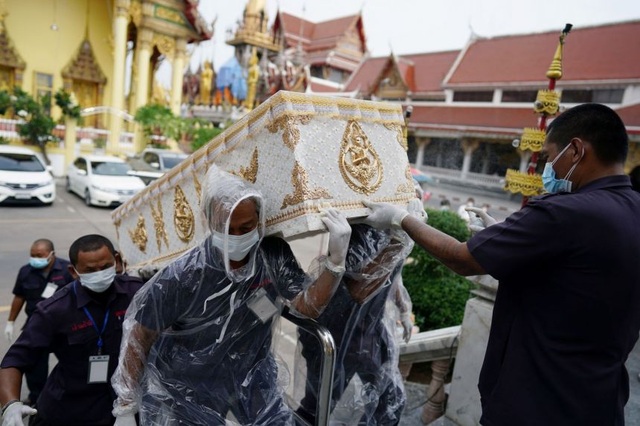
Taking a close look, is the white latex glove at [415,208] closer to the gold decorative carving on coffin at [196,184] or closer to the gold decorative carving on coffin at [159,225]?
the gold decorative carving on coffin at [196,184]

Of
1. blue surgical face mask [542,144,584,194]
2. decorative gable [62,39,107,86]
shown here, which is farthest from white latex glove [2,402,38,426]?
decorative gable [62,39,107,86]

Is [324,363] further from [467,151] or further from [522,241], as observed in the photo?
[467,151]

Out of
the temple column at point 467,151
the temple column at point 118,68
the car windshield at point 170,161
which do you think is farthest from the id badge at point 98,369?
the temple column at point 467,151

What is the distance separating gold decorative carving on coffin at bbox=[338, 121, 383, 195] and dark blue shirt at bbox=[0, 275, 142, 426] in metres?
1.38

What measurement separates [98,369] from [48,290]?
5.31 feet

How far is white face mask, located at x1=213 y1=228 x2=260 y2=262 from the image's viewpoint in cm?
180

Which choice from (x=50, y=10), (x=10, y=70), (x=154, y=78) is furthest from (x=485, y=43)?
(x=10, y=70)

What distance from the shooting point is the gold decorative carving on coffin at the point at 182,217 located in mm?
2510

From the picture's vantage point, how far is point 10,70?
17.7m

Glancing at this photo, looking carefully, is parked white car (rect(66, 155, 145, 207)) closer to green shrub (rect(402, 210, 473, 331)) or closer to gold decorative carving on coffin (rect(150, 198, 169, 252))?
green shrub (rect(402, 210, 473, 331))

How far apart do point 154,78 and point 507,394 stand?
23360mm

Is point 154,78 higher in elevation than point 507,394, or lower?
higher

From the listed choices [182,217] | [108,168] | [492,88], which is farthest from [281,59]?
[182,217]

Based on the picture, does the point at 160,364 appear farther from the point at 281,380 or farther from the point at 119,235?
the point at 119,235
